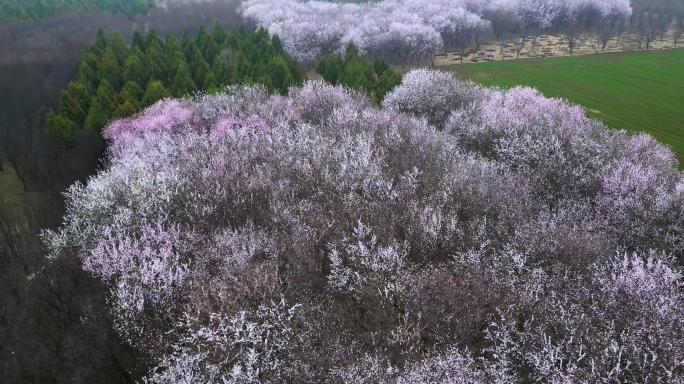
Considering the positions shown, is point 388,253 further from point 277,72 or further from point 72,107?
point 72,107

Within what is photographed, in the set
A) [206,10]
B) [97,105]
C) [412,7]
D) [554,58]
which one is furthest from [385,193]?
[206,10]

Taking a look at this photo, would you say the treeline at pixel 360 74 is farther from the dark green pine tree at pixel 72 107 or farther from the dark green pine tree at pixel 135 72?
the dark green pine tree at pixel 72 107

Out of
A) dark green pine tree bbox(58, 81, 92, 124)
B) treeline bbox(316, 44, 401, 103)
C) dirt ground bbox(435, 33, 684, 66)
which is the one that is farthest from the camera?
dirt ground bbox(435, 33, 684, 66)

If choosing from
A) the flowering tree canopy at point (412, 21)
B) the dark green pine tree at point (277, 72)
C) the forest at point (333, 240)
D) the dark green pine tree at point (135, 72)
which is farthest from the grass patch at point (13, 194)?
the flowering tree canopy at point (412, 21)

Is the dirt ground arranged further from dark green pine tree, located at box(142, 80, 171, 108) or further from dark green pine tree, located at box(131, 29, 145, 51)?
dark green pine tree, located at box(142, 80, 171, 108)

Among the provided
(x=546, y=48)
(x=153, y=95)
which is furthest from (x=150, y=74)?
(x=546, y=48)

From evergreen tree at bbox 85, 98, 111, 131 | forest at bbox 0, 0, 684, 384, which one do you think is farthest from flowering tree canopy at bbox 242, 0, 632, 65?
evergreen tree at bbox 85, 98, 111, 131
